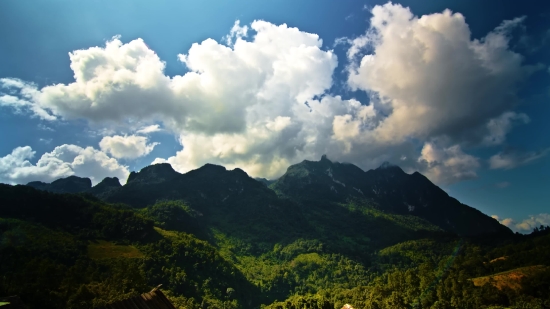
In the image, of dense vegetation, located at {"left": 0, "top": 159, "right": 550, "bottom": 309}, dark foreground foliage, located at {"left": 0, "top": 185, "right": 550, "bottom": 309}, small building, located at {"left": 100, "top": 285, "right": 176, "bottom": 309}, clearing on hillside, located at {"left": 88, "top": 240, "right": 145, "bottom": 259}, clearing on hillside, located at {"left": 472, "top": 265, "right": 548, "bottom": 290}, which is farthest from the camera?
clearing on hillside, located at {"left": 88, "top": 240, "right": 145, "bottom": 259}

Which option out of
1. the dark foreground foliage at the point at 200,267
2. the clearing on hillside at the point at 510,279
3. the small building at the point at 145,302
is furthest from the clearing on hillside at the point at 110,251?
the clearing on hillside at the point at 510,279

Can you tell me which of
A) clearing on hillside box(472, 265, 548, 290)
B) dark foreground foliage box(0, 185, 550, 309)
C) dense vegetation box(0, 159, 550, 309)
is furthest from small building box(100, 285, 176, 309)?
clearing on hillside box(472, 265, 548, 290)

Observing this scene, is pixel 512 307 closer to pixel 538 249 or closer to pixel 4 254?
pixel 538 249

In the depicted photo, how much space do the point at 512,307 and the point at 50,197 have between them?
17471 cm

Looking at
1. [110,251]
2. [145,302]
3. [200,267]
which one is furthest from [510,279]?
[110,251]

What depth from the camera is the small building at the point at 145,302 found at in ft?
39.9

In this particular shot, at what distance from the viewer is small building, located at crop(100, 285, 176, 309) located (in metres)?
12.2

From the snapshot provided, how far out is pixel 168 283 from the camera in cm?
11119

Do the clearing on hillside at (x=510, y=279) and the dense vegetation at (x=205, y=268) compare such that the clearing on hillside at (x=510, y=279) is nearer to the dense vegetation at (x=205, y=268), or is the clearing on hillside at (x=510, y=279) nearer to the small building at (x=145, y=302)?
the dense vegetation at (x=205, y=268)

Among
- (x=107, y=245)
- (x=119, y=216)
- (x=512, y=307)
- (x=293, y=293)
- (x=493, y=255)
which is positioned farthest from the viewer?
(x=293, y=293)

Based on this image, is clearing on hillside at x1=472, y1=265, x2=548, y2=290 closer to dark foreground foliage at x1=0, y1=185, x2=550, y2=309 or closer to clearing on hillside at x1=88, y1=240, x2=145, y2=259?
dark foreground foliage at x1=0, y1=185, x2=550, y2=309

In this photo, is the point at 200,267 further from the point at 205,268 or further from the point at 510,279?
the point at 510,279

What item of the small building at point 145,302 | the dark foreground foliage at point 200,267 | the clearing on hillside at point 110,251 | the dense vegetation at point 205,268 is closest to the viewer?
the small building at point 145,302

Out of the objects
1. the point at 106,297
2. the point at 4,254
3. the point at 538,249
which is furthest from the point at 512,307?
the point at 4,254
